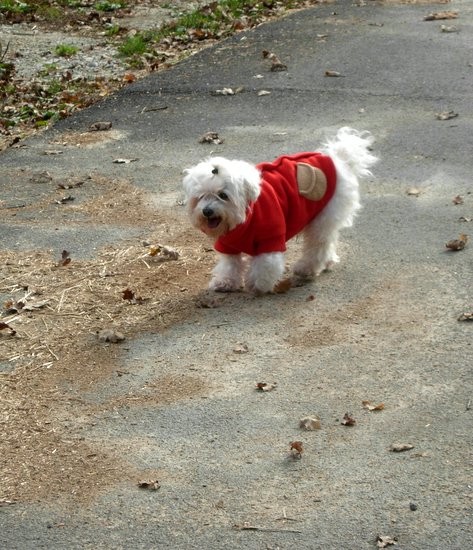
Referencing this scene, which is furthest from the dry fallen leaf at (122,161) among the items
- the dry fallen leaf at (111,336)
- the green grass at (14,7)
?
the green grass at (14,7)

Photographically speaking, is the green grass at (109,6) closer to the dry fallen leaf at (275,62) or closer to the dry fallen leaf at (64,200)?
the dry fallen leaf at (275,62)

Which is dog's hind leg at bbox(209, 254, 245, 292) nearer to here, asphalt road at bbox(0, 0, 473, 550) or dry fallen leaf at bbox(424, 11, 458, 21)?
asphalt road at bbox(0, 0, 473, 550)

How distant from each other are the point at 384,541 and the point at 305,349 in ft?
6.71

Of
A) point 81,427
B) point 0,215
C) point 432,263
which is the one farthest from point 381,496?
point 0,215

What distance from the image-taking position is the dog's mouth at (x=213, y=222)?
7253mm

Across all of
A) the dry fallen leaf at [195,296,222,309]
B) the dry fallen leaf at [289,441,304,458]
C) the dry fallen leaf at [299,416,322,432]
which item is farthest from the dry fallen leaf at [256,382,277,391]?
the dry fallen leaf at [195,296,222,309]

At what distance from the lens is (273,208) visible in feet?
24.4

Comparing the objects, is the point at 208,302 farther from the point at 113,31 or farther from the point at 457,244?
the point at 113,31

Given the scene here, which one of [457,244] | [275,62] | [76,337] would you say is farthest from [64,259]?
[275,62]

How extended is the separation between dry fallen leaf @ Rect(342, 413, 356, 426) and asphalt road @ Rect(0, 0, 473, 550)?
0.14 ft

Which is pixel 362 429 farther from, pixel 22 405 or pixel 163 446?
pixel 22 405

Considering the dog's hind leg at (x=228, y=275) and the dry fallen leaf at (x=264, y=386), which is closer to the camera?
the dry fallen leaf at (x=264, y=386)

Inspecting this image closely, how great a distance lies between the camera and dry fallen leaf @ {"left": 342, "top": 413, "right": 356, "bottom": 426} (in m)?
5.88

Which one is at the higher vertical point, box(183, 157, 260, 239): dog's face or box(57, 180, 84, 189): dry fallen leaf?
box(183, 157, 260, 239): dog's face
